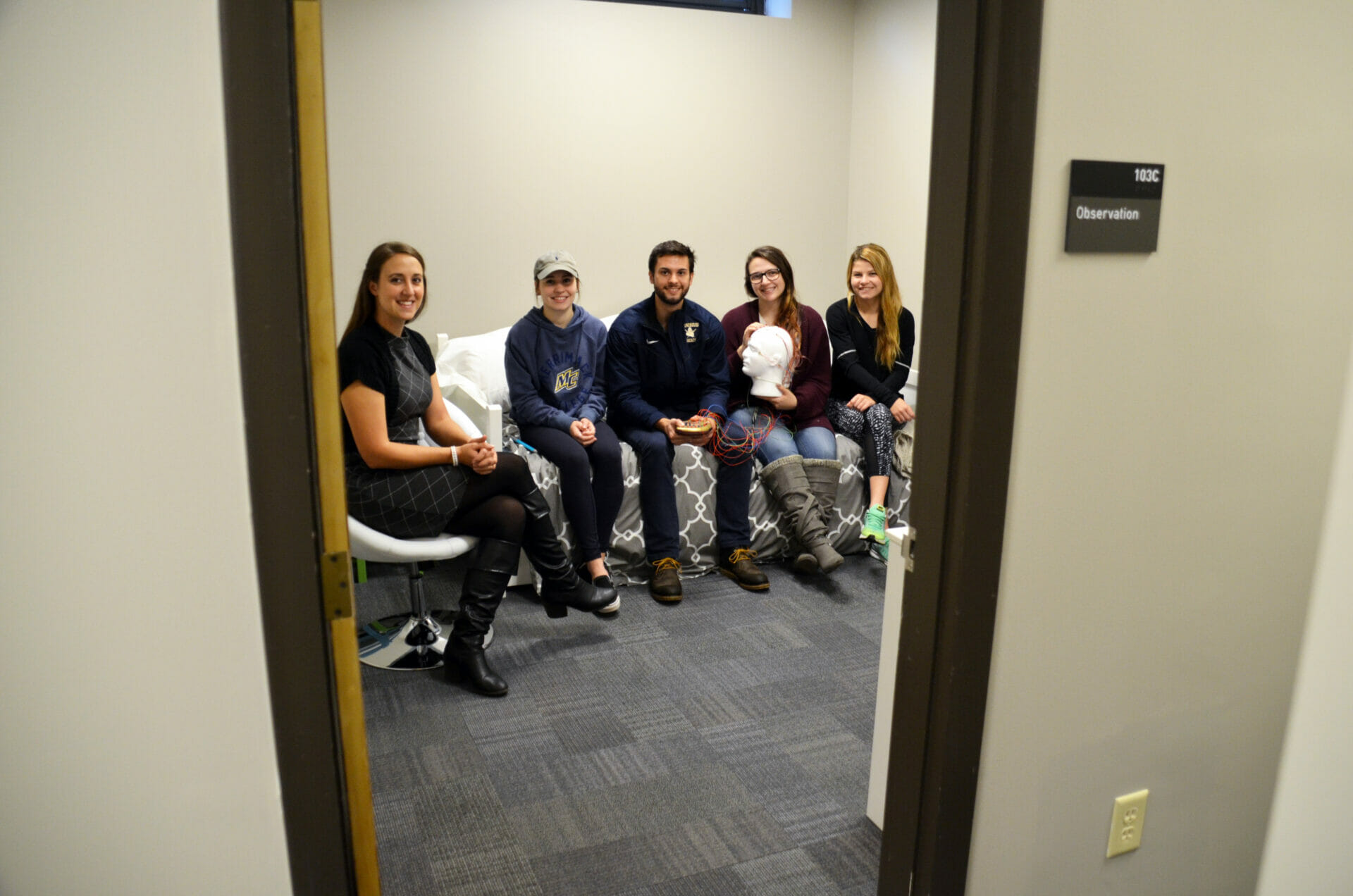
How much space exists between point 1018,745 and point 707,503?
219 cm

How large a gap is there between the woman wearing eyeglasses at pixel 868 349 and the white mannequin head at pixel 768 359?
0.29 m

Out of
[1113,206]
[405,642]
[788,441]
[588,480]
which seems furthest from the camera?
[788,441]

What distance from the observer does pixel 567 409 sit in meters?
3.55

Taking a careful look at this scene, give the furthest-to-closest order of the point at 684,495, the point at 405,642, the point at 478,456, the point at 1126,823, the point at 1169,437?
the point at 684,495 < the point at 405,642 < the point at 478,456 < the point at 1126,823 < the point at 1169,437

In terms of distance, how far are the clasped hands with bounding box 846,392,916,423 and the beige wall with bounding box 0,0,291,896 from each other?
297 centimetres

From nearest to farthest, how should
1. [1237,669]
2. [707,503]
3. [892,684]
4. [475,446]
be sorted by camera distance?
[1237,669] < [892,684] < [475,446] < [707,503]

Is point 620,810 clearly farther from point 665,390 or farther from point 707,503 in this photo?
point 665,390

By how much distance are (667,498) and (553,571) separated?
0.58 m

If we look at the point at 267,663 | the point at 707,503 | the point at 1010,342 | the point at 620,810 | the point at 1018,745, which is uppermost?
the point at 1010,342

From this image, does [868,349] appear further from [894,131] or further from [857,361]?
[894,131]

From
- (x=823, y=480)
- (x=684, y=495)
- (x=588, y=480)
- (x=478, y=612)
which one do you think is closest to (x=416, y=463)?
(x=478, y=612)

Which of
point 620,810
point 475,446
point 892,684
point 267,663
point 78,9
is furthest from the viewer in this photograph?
point 475,446

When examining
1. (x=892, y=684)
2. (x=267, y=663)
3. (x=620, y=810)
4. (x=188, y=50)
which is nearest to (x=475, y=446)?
(x=620, y=810)

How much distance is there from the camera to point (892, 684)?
6.84 ft
